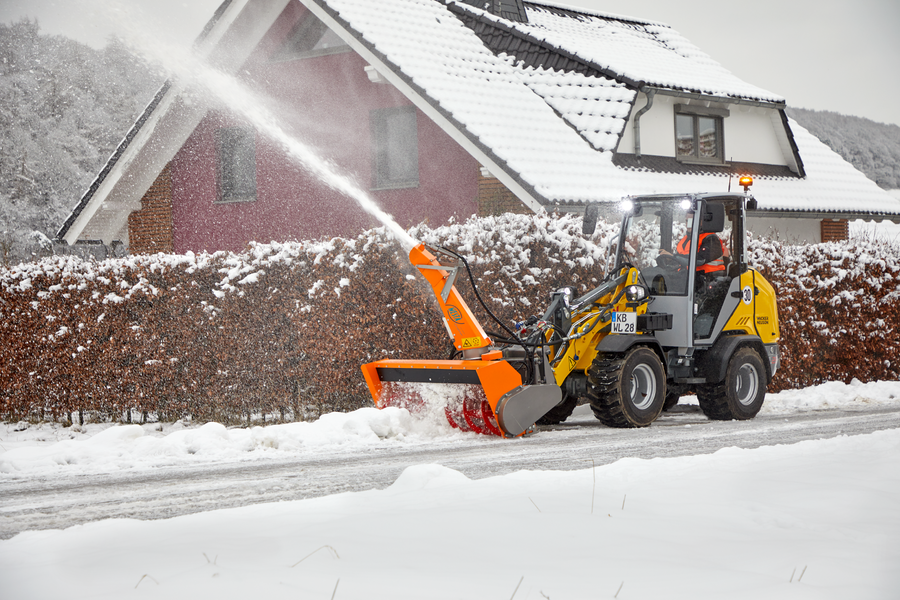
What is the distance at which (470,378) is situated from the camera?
26.8 ft

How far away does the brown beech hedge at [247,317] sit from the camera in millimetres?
10078

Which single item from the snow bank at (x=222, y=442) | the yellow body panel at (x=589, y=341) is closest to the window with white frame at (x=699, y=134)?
the yellow body panel at (x=589, y=341)

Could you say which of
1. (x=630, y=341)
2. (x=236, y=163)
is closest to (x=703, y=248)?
(x=630, y=341)

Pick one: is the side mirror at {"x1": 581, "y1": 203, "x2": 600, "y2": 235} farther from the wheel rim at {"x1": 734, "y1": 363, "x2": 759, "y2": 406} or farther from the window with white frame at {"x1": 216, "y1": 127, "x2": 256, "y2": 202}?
the window with white frame at {"x1": 216, "y1": 127, "x2": 256, "y2": 202}

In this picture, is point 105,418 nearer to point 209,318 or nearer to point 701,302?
point 209,318

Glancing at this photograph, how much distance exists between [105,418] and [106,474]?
4217 millimetres

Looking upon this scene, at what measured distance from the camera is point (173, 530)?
4.68m

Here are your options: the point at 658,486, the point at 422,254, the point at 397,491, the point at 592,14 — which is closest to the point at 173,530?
the point at 397,491

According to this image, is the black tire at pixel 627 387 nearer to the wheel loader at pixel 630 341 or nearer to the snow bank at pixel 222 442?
the wheel loader at pixel 630 341

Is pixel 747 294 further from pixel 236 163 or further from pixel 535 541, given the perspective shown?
pixel 236 163

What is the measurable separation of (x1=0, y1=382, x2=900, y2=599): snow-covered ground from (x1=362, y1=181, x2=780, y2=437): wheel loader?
2.31 m

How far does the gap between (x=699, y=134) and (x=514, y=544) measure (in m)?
17.3

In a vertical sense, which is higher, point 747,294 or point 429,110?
point 429,110

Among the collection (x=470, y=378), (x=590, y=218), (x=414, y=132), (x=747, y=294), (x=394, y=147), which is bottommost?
(x=470, y=378)
